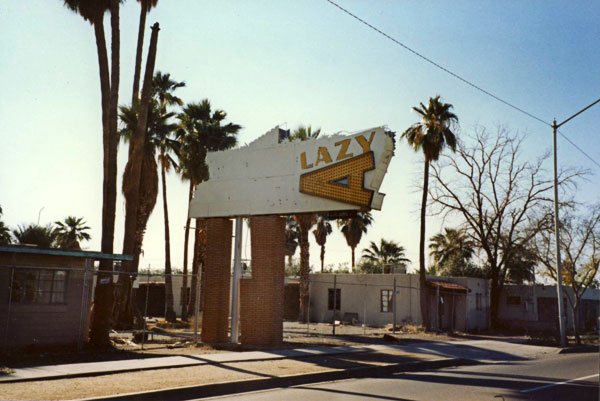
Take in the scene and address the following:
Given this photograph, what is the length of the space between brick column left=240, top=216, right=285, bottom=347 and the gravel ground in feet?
11.3

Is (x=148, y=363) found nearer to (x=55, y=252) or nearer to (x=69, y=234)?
(x=55, y=252)

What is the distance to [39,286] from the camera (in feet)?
54.3

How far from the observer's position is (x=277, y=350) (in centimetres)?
1795

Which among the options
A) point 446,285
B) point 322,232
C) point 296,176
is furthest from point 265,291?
point 322,232

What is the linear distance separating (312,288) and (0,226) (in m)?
24.7

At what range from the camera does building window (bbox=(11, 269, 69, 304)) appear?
16078mm

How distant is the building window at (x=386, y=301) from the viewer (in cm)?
3462

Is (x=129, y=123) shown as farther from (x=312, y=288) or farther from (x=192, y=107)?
(x=312, y=288)

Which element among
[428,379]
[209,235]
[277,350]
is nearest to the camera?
[428,379]

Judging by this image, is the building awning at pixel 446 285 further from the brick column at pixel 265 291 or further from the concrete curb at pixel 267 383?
the concrete curb at pixel 267 383

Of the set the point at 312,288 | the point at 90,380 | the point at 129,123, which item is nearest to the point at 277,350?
the point at 90,380

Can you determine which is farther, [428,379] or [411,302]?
[411,302]

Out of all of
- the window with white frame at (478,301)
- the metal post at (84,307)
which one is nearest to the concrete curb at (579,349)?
the window with white frame at (478,301)

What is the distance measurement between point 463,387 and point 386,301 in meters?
23.4
